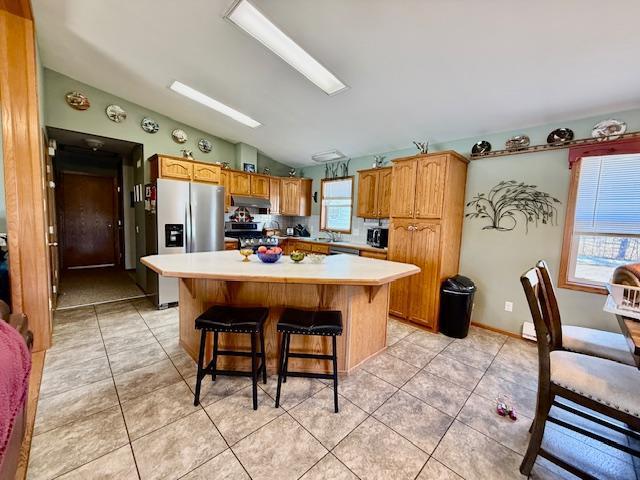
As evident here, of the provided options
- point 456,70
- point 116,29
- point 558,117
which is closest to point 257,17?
point 116,29

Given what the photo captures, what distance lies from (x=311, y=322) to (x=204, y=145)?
4.15 meters

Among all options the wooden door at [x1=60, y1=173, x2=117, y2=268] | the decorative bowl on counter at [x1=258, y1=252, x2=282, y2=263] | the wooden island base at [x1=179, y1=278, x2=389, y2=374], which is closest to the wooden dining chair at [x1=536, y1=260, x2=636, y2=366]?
the wooden island base at [x1=179, y1=278, x2=389, y2=374]

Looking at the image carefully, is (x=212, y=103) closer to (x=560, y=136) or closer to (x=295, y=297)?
(x=295, y=297)

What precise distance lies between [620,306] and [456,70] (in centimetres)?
206

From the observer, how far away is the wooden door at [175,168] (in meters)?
3.67

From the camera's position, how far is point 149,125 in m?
4.04

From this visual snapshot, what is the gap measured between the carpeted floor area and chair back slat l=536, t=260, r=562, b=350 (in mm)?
4902

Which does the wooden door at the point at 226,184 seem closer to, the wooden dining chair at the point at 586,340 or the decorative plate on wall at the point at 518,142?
the decorative plate on wall at the point at 518,142

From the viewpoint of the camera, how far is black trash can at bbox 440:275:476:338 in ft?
9.69

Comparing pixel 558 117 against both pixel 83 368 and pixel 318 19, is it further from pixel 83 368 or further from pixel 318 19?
pixel 83 368

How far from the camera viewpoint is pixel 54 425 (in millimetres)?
1594

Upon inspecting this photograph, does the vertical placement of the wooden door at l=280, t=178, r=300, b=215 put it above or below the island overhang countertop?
above

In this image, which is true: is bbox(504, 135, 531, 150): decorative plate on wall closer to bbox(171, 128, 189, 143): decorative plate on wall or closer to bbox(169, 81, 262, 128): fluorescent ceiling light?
bbox(169, 81, 262, 128): fluorescent ceiling light

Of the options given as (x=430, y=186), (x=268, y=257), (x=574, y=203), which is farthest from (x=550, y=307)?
(x=268, y=257)
